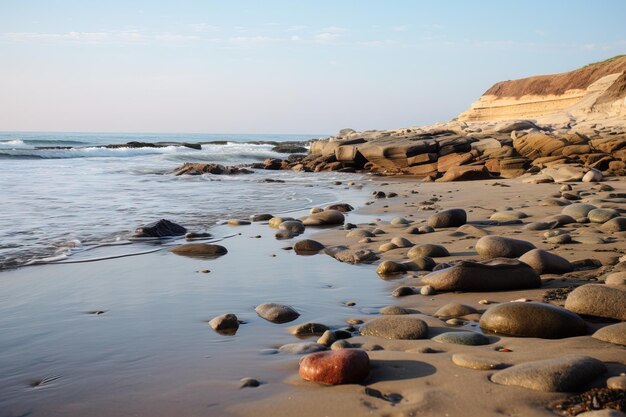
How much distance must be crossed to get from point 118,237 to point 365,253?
3.32 m

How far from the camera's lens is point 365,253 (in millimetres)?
6086

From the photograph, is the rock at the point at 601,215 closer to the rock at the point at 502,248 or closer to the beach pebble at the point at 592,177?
the rock at the point at 502,248

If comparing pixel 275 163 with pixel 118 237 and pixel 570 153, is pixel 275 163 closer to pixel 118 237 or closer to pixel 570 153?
pixel 570 153

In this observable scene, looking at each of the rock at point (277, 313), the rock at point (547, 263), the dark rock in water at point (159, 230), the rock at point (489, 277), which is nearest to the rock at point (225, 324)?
the rock at point (277, 313)

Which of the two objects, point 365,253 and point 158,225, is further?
point 158,225

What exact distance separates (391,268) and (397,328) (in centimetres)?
179

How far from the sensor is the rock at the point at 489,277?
14.8 feet

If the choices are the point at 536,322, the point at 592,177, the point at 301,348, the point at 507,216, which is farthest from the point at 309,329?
the point at 592,177

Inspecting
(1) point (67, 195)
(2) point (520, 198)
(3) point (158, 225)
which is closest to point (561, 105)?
(2) point (520, 198)

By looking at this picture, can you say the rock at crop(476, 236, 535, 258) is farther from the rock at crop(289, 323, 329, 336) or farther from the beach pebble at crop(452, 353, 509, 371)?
the beach pebble at crop(452, 353, 509, 371)

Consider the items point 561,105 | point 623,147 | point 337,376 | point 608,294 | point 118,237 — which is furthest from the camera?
point 561,105

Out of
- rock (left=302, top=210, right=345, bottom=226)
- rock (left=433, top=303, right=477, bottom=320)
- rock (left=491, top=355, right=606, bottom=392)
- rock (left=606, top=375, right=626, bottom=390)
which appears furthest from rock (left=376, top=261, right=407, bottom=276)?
rock (left=302, top=210, right=345, bottom=226)

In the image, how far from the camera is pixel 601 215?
279 inches

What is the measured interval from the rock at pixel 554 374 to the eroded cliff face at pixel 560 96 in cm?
2777
